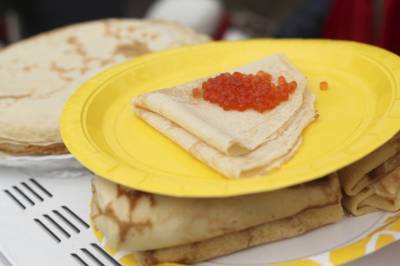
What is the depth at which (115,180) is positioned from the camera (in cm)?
82

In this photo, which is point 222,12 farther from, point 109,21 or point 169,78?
point 169,78

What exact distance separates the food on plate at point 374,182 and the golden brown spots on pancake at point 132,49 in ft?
2.46

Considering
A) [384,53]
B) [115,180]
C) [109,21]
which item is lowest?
[109,21]

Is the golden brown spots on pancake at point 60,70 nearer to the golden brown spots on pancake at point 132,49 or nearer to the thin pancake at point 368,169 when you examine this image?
the golden brown spots on pancake at point 132,49

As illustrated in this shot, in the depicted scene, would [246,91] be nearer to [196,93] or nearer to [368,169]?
[196,93]

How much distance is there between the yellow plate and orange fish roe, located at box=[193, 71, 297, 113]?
0.28 ft

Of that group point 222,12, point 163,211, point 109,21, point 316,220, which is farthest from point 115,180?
point 222,12

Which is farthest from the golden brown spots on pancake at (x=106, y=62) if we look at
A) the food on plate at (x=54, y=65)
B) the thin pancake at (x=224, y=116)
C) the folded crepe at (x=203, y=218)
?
the folded crepe at (x=203, y=218)

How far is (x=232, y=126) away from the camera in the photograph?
935mm

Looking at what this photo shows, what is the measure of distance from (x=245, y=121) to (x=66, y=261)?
0.41 meters

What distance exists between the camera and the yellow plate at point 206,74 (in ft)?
2.66

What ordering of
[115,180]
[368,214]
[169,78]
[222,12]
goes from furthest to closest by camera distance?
[222,12]
[169,78]
[368,214]
[115,180]

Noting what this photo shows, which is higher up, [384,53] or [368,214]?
[384,53]

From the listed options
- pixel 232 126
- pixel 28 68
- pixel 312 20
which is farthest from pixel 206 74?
pixel 312 20
